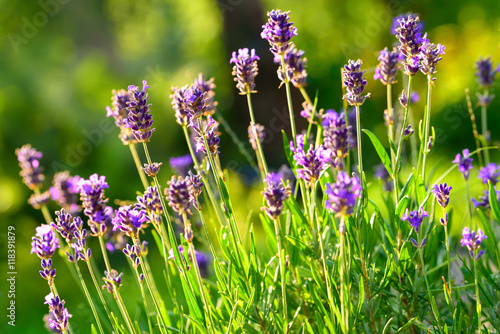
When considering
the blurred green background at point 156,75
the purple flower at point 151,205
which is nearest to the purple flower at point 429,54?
the purple flower at point 151,205

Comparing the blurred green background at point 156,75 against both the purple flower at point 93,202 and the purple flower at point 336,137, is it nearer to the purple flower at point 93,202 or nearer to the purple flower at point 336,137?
the purple flower at point 93,202

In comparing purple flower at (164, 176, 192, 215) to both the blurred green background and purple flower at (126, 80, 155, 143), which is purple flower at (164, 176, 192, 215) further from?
the blurred green background

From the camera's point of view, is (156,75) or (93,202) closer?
(93,202)

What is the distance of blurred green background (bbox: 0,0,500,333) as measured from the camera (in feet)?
18.4

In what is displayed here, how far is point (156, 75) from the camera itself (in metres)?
7.69

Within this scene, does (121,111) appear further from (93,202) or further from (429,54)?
(429,54)

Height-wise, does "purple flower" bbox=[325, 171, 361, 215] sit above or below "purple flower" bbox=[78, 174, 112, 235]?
below

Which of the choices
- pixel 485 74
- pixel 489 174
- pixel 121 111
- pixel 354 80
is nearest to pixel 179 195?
pixel 354 80

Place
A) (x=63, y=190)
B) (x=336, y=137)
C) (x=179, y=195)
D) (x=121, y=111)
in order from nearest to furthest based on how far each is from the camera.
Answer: (x=179, y=195) < (x=336, y=137) < (x=121, y=111) < (x=63, y=190)

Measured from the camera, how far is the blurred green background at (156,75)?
18.4ft

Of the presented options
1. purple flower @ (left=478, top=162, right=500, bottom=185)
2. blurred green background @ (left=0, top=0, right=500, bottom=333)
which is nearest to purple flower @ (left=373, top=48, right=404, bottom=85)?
purple flower @ (left=478, top=162, right=500, bottom=185)

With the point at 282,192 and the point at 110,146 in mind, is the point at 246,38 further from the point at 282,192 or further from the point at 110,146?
the point at 282,192

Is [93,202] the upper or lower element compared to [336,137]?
lower

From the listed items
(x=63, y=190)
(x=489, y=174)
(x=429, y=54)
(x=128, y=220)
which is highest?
(x=63, y=190)
